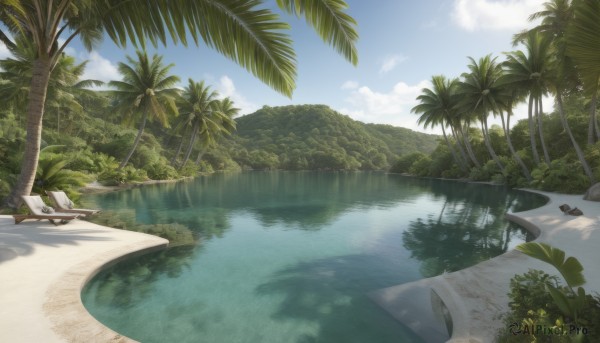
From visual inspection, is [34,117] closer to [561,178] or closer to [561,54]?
[561,54]

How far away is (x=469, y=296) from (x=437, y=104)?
3189 cm

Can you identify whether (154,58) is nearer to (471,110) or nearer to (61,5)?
(61,5)

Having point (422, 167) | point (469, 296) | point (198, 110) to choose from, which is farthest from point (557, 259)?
point (422, 167)

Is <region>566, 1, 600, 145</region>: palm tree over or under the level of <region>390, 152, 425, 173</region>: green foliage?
over

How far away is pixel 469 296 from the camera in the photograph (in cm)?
453

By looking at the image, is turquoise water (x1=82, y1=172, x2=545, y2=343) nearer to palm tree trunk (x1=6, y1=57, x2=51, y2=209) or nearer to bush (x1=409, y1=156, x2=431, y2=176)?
palm tree trunk (x1=6, y1=57, x2=51, y2=209)

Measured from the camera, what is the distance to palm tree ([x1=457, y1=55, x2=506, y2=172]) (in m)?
25.5

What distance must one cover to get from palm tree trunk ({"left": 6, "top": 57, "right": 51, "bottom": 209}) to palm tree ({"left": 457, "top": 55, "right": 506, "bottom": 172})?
94.3 feet

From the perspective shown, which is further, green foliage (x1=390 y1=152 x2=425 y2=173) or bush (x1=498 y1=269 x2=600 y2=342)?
green foliage (x1=390 y1=152 x2=425 y2=173)

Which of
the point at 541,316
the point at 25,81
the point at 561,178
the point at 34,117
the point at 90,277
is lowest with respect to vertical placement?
the point at 90,277

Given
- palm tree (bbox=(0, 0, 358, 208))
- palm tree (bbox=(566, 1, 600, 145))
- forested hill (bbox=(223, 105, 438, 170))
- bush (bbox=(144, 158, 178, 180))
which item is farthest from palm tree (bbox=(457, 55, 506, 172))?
forested hill (bbox=(223, 105, 438, 170))

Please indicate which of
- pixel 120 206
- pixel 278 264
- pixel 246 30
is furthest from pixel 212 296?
pixel 120 206

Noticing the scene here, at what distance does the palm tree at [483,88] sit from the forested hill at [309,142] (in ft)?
155

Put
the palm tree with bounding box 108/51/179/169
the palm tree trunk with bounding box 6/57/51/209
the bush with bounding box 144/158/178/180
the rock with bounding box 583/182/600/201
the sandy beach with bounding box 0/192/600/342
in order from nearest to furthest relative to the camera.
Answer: the sandy beach with bounding box 0/192/600/342
the palm tree trunk with bounding box 6/57/51/209
the rock with bounding box 583/182/600/201
the palm tree with bounding box 108/51/179/169
the bush with bounding box 144/158/178/180
